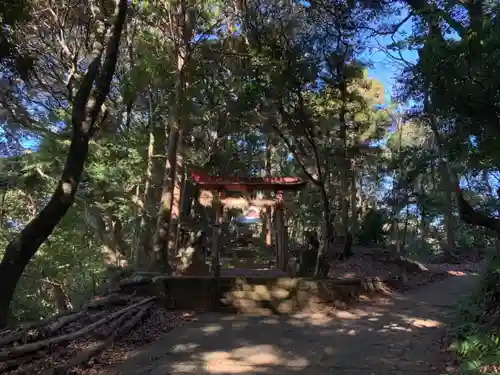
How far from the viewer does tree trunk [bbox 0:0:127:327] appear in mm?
5320

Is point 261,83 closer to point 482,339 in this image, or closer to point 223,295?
point 223,295

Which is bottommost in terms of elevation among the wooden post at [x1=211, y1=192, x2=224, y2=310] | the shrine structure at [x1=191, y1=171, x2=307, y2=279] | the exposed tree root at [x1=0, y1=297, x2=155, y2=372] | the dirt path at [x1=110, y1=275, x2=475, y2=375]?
the dirt path at [x1=110, y1=275, x2=475, y2=375]

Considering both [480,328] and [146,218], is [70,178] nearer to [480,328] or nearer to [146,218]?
[480,328]

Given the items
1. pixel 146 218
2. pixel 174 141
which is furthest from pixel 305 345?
pixel 146 218

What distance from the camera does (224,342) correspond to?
753cm

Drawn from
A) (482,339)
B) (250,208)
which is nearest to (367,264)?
(250,208)

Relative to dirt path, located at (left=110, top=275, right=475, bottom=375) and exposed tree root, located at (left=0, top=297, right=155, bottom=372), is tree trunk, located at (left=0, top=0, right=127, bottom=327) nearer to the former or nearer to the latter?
exposed tree root, located at (left=0, top=297, right=155, bottom=372)

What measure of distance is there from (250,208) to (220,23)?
6.59m

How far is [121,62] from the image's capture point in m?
17.5

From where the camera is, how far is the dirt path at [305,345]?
611 centimetres

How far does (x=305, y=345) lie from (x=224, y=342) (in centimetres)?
132

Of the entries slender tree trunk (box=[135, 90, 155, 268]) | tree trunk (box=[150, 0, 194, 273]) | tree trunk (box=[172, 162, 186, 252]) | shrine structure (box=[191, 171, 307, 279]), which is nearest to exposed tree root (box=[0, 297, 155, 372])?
tree trunk (box=[150, 0, 194, 273])

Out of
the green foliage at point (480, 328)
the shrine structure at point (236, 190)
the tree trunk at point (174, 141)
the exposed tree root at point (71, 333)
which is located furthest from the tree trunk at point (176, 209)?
the green foliage at point (480, 328)

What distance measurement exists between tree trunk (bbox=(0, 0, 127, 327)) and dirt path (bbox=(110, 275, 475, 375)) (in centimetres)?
180
